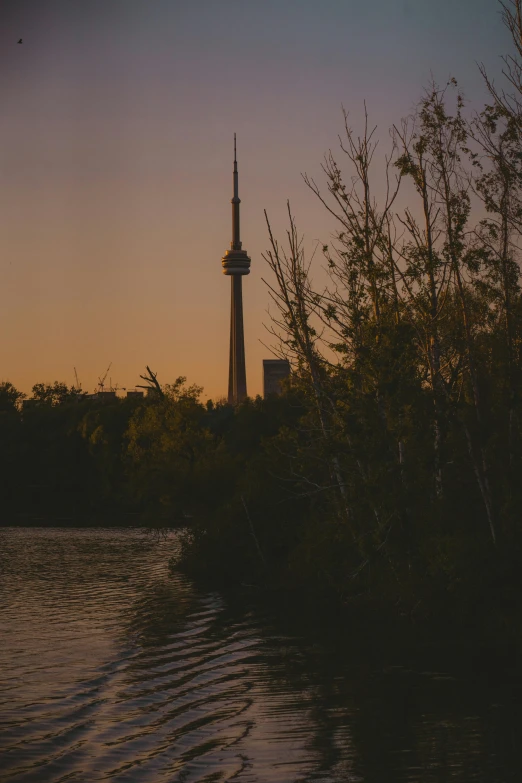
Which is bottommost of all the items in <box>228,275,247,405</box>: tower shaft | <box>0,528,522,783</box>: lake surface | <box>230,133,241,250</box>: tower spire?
<box>0,528,522,783</box>: lake surface

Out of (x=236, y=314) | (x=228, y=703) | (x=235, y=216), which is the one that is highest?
(x=235, y=216)

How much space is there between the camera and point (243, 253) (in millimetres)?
183250

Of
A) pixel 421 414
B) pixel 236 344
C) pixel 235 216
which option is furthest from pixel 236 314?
pixel 421 414

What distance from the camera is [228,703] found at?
1598 cm

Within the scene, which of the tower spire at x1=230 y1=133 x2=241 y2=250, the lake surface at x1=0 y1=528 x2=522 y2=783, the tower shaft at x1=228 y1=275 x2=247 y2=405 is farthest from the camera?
the tower spire at x1=230 y1=133 x2=241 y2=250

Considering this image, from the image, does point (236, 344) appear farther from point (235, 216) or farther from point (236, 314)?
point (235, 216)

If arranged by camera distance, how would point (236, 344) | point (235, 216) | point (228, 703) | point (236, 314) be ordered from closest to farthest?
point (228, 703) < point (236, 344) < point (236, 314) < point (235, 216)

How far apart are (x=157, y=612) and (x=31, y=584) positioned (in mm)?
7523

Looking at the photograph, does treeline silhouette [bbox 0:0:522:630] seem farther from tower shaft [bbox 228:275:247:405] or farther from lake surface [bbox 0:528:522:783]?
tower shaft [bbox 228:275:247:405]

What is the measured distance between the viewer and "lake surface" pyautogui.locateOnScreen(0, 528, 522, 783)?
12.4 m

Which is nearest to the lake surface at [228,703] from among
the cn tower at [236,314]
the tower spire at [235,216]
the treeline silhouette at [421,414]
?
the treeline silhouette at [421,414]

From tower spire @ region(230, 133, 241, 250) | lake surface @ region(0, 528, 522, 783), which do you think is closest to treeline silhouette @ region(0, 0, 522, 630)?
lake surface @ region(0, 528, 522, 783)

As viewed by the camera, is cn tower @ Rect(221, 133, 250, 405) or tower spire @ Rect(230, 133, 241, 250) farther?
tower spire @ Rect(230, 133, 241, 250)

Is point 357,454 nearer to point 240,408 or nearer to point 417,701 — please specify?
point 417,701
